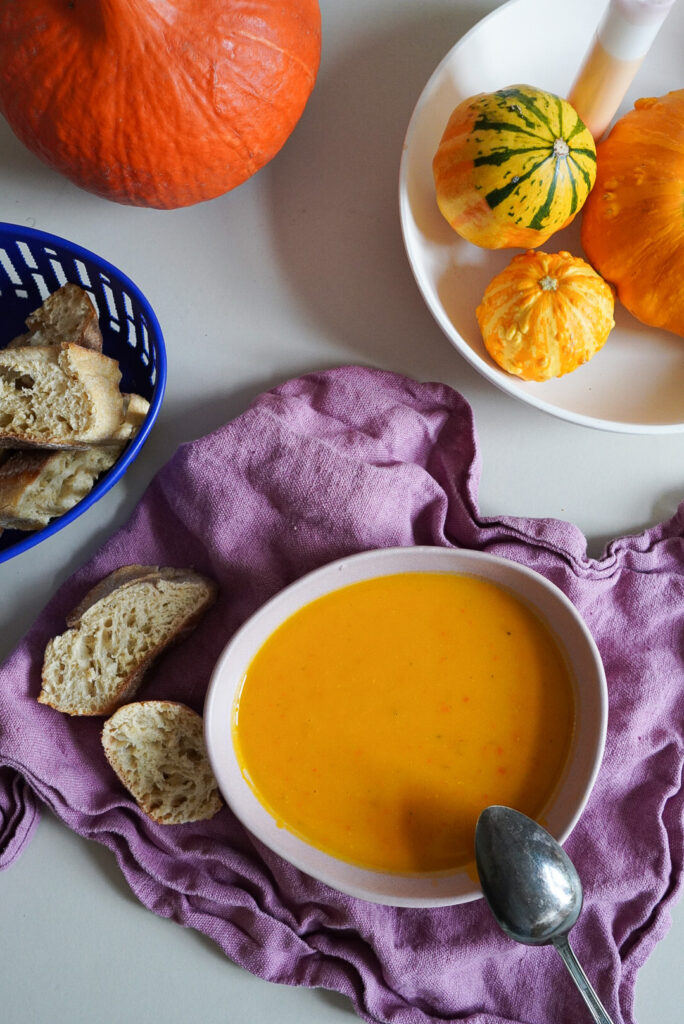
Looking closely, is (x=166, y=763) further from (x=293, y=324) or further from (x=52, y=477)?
(x=293, y=324)

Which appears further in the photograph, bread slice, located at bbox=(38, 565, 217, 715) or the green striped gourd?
bread slice, located at bbox=(38, 565, 217, 715)

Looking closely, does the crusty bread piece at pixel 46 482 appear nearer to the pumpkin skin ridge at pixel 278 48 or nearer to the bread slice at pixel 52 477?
the bread slice at pixel 52 477

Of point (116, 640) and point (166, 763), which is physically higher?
point (116, 640)

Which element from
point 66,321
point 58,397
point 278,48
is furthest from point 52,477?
point 278,48

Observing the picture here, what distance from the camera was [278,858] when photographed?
1.21 metres

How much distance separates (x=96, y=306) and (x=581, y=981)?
1218 millimetres

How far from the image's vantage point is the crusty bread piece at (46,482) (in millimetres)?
1210

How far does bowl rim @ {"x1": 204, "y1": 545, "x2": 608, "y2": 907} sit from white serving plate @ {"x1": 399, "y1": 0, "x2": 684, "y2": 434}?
0.27 meters

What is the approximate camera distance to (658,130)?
116 cm

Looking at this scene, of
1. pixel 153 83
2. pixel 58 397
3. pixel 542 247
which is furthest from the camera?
pixel 542 247

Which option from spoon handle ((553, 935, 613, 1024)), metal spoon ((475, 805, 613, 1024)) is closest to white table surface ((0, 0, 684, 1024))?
metal spoon ((475, 805, 613, 1024))

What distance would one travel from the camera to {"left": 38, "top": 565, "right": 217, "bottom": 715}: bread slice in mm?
1227

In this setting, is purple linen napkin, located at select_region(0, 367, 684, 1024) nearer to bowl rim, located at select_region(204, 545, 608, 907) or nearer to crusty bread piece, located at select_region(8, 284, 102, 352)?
bowl rim, located at select_region(204, 545, 608, 907)

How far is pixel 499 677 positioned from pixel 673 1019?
0.62m
